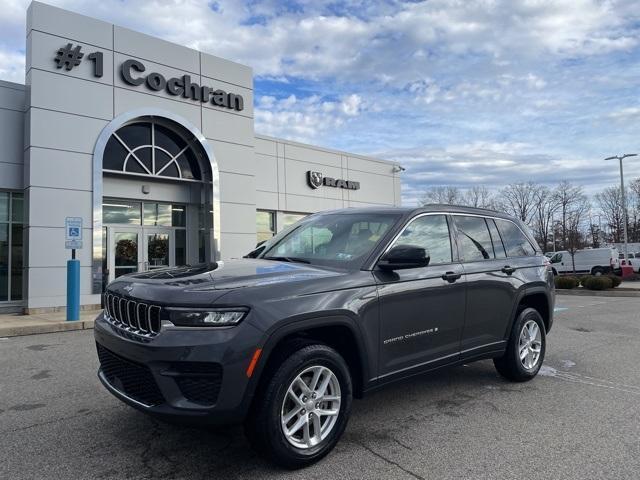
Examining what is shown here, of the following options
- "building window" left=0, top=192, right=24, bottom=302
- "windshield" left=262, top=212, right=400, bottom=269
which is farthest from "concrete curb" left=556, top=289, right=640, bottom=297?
"building window" left=0, top=192, right=24, bottom=302

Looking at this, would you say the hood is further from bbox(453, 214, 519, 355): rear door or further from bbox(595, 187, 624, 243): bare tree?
bbox(595, 187, 624, 243): bare tree

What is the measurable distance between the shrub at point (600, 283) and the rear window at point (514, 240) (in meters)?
14.8

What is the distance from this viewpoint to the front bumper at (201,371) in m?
2.88

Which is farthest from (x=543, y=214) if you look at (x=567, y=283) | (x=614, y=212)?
(x=567, y=283)

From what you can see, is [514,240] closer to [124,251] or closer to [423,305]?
[423,305]

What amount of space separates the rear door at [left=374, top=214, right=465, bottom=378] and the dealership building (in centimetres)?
929

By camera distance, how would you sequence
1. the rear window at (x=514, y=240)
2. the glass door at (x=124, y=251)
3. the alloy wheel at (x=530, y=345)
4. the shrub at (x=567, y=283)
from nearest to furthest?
the alloy wheel at (x=530, y=345), the rear window at (x=514, y=240), the glass door at (x=124, y=251), the shrub at (x=567, y=283)

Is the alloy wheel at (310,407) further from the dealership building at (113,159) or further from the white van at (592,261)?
the white van at (592,261)

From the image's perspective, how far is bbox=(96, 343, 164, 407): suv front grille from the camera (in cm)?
303

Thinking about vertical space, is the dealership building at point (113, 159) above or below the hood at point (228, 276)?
above

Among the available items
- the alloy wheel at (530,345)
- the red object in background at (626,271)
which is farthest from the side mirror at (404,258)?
the red object in background at (626,271)

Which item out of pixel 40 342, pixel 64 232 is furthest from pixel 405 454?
pixel 64 232

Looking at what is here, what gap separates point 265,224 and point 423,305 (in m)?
15.9

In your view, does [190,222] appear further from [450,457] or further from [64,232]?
[450,457]
